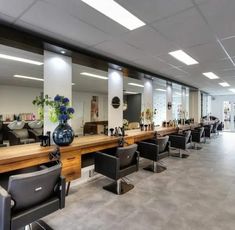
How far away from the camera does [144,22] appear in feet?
7.86

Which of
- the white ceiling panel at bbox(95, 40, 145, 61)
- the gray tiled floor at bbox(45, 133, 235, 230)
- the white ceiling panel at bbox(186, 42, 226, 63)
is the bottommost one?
the gray tiled floor at bbox(45, 133, 235, 230)

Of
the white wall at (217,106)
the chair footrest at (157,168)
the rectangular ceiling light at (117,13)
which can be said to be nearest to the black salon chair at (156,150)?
the chair footrest at (157,168)

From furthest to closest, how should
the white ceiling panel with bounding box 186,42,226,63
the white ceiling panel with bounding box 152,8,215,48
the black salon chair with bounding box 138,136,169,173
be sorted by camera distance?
the black salon chair with bounding box 138,136,169,173, the white ceiling panel with bounding box 186,42,226,63, the white ceiling panel with bounding box 152,8,215,48

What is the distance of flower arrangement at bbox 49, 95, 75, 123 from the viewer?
9.67ft

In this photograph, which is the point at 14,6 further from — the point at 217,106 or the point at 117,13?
the point at 217,106

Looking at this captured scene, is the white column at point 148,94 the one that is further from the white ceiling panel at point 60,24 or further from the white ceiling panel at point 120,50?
the white ceiling panel at point 60,24

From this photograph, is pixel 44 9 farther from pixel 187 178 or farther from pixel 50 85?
pixel 187 178

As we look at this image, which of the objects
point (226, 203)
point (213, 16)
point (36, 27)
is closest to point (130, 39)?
point (213, 16)

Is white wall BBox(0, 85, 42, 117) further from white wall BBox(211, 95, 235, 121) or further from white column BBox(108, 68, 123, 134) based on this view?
white wall BBox(211, 95, 235, 121)

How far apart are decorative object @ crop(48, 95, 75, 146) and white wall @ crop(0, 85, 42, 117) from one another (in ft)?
21.7

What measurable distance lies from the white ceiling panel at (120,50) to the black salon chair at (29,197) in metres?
2.24

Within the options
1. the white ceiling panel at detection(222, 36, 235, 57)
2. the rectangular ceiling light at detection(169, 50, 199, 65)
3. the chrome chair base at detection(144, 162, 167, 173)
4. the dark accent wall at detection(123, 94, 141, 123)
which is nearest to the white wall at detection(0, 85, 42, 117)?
the dark accent wall at detection(123, 94, 141, 123)

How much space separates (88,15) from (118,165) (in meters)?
2.18

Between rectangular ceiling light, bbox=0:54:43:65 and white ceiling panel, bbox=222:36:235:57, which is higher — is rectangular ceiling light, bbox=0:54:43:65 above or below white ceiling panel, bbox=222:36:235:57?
above
